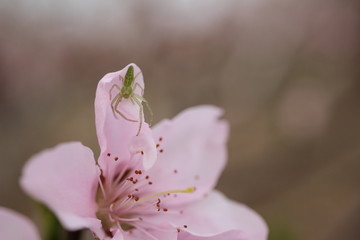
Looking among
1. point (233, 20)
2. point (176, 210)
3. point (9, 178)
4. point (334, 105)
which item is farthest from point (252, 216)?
point (233, 20)

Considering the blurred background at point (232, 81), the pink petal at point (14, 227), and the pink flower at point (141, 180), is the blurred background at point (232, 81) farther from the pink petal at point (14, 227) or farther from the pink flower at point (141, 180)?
the pink petal at point (14, 227)

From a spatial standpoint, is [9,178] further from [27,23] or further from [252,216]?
[252,216]

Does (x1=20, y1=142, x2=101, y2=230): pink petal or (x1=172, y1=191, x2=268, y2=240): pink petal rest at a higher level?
(x1=20, y1=142, x2=101, y2=230): pink petal

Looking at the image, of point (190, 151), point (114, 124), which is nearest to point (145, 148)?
point (114, 124)

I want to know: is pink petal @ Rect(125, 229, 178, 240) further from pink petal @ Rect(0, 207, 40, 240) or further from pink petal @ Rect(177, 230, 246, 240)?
pink petal @ Rect(0, 207, 40, 240)

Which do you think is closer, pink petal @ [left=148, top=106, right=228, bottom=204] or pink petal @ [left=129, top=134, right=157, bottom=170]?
pink petal @ [left=129, top=134, right=157, bottom=170]

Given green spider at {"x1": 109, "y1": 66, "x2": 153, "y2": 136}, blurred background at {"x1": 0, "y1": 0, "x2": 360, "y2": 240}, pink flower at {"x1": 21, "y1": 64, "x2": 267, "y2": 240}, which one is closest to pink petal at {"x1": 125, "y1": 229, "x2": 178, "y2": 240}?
pink flower at {"x1": 21, "y1": 64, "x2": 267, "y2": 240}

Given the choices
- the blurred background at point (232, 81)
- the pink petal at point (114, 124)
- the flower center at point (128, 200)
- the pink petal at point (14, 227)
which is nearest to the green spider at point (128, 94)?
the pink petal at point (114, 124)

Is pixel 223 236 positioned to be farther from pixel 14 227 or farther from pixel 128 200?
pixel 14 227
